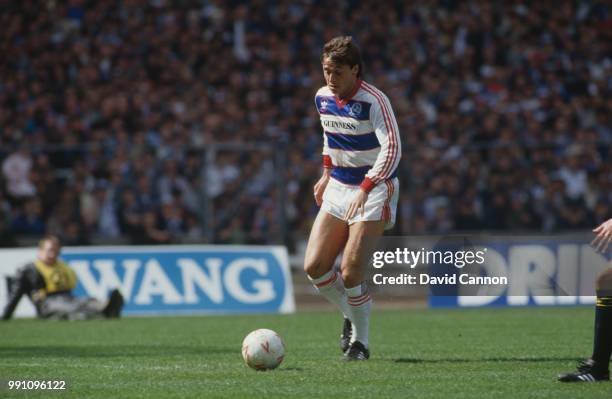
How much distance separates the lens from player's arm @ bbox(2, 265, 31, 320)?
1578 cm

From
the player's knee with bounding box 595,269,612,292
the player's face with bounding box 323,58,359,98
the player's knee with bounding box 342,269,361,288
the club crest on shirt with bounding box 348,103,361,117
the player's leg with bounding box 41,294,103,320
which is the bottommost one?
the player's leg with bounding box 41,294,103,320

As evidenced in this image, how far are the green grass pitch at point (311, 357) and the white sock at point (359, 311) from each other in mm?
277

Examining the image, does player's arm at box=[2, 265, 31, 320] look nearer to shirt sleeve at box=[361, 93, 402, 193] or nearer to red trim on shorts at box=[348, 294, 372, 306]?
red trim on shorts at box=[348, 294, 372, 306]

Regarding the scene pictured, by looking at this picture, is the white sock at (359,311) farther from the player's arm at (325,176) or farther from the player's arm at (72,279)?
the player's arm at (72,279)

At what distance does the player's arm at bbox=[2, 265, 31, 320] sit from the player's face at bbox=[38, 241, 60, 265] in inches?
12.1

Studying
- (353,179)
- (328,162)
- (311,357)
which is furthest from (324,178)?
(311,357)

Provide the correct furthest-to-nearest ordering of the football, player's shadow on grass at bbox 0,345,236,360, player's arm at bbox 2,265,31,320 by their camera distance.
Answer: player's arm at bbox 2,265,31,320, player's shadow on grass at bbox 0,345,236,360, the football

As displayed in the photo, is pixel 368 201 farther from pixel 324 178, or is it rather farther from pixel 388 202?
pixel 324 178

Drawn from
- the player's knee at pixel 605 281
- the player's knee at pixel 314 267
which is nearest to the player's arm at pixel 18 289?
the player's knee at pixel 314 267

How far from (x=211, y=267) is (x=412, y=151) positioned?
411 cm

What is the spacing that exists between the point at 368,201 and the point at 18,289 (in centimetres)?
851

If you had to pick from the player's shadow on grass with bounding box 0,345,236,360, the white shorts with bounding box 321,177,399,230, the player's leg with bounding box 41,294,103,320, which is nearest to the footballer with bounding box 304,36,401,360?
the white shorts with bounding box 321,177,399,230

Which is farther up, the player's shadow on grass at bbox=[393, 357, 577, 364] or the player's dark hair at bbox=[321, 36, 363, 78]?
the player's dark hair at bbox=[321, 36, 363, 78]

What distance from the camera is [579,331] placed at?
12.1 meters
